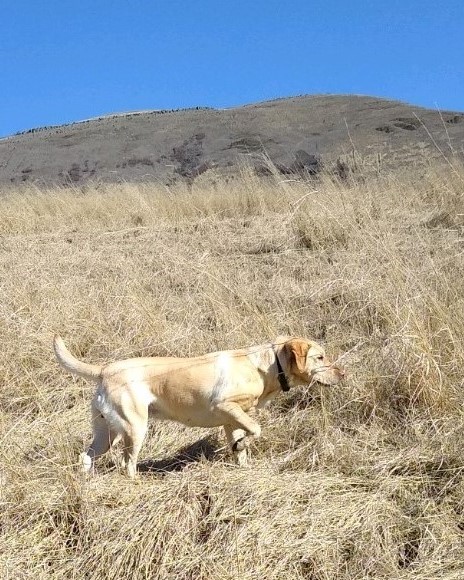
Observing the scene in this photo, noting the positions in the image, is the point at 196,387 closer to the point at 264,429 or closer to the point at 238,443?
the point at 238,443

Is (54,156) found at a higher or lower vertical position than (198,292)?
higher

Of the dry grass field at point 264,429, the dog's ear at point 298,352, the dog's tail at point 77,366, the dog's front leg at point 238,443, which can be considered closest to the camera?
the dry grass field at point 264,429

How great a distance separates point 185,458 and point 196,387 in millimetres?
415

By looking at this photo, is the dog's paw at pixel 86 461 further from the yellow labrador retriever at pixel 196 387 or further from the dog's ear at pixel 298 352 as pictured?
the dog's ear at pixel 298 352

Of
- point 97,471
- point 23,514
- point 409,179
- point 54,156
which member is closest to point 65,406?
point 97,471

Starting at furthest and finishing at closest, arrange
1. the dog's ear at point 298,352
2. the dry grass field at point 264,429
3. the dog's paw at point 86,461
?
1. the dog's ear at point 298,352
2. the dog's paw at point 86,461
3. the dry grass field at point 264,429

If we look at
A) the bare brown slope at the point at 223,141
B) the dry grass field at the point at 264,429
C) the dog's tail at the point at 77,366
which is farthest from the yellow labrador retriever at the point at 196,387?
the bare brown slope at the point at 223,141

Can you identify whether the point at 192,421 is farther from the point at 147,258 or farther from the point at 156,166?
the point at 156,166

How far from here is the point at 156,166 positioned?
2509cm

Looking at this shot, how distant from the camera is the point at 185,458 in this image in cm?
349

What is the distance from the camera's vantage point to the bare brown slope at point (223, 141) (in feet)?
65.2

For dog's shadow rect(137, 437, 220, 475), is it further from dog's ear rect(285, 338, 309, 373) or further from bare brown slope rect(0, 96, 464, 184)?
bare brown slope rect(0, 96, 464, 184)

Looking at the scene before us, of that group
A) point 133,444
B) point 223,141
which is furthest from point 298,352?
point 223,141

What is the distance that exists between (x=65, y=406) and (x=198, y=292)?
6.43ft
